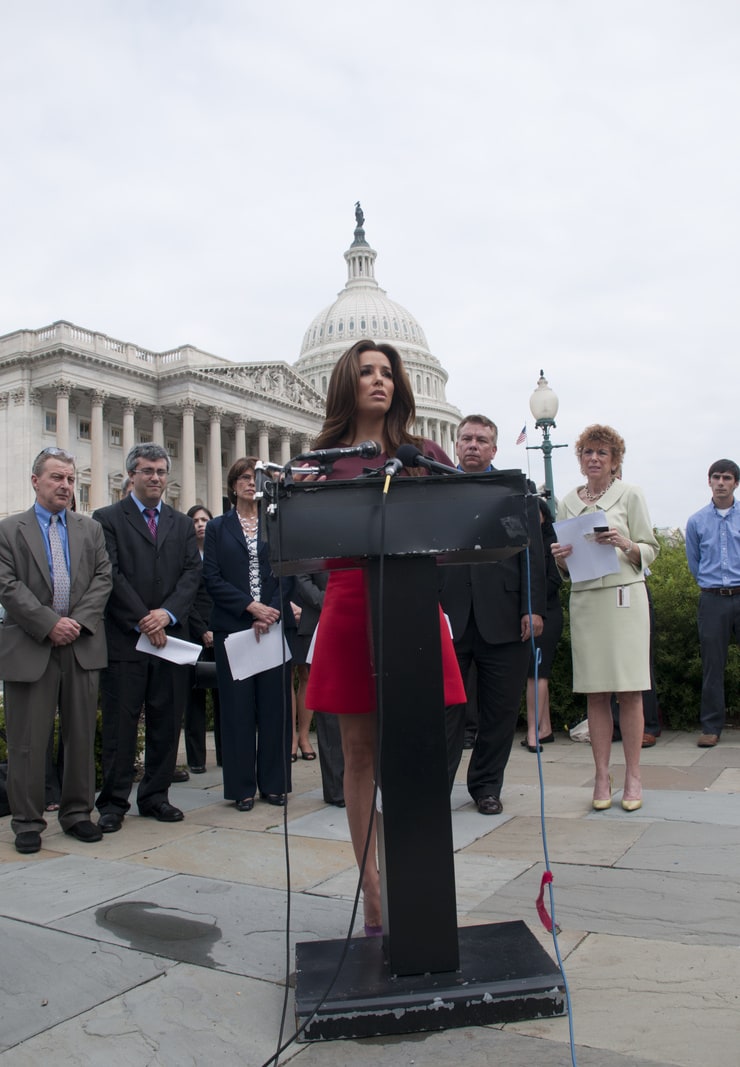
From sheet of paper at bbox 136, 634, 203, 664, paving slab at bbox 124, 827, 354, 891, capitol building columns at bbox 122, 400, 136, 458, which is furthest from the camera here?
capitol building columns at bbox 122, 400, 136, 458

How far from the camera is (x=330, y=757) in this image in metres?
5.93

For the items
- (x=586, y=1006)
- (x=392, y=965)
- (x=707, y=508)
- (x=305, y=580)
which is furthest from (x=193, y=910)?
(x=707, y=508)

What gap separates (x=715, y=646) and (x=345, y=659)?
5701mm

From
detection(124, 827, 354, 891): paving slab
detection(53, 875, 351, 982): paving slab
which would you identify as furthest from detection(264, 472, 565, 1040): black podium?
detection(124, 827, 354, 891): paving slab

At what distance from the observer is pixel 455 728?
4969mm

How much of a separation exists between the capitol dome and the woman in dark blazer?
110 metres

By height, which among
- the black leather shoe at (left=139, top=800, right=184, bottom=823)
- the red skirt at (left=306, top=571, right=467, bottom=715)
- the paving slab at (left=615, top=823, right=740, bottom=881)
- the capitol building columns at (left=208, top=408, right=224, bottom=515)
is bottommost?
the black leather shoe at (left=139, top=800, right=184, bottom=823)

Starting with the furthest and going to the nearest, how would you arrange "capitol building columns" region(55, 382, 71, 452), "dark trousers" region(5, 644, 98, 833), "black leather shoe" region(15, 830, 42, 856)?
"capitol building columns" region(55, 382, 71, 452) → "dark trousers" region(5, 644, 98, 833) → "black leather shoe" region(15, 830, 42, 856)

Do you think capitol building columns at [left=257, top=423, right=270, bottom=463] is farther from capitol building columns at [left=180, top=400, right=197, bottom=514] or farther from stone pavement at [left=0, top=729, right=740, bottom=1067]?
stone pavement at [left=0, top=729, right=740, bottom=1067]

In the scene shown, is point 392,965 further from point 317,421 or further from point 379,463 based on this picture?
point 317,421

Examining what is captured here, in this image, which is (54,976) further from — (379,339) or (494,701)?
(379,339)

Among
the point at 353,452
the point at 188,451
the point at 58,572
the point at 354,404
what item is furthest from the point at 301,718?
the point at 188,451

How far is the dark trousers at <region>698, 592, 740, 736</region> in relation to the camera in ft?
25.1

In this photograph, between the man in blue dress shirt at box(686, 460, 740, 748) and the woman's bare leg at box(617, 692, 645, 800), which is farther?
the man in blue dress shirt at box(686, 460, 740, 748)
